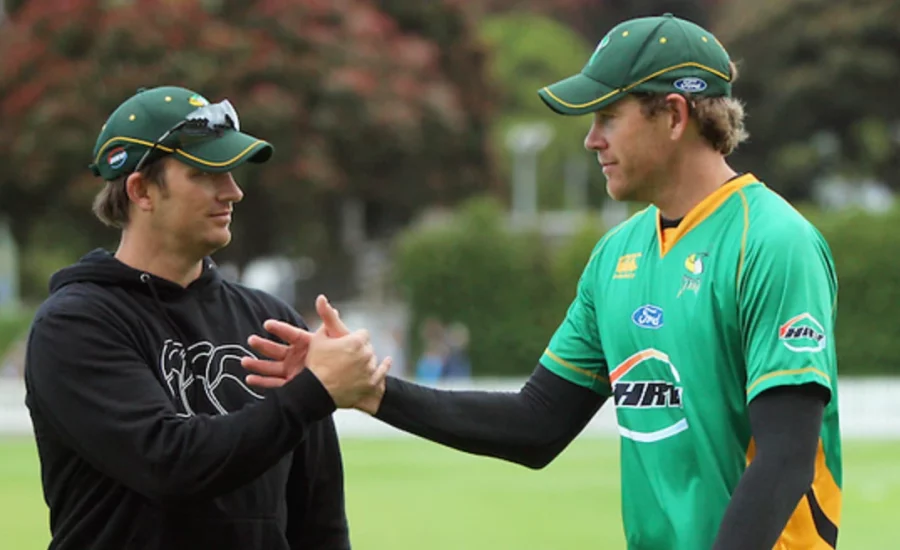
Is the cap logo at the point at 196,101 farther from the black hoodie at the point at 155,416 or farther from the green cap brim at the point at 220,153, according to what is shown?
the black hoodie at the point at 155,416

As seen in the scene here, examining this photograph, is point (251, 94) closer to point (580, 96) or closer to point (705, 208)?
point (580, 96)

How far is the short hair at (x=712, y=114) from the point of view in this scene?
4.11 meters

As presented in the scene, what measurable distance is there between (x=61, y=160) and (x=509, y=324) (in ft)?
29.1

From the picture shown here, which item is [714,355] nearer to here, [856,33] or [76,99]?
[76,99]

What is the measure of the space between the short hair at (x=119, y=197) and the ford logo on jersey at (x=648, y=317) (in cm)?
140

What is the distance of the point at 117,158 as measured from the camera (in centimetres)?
441

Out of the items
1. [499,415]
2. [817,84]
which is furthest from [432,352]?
[499,415]

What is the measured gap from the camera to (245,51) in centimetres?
2880

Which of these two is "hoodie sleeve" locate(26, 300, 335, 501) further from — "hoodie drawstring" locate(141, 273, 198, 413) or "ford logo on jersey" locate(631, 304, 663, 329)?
"ford logo on jersey" locate(631, 304, 663, 329)

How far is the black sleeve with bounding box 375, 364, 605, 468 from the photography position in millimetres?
4535

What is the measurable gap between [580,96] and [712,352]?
0.80m

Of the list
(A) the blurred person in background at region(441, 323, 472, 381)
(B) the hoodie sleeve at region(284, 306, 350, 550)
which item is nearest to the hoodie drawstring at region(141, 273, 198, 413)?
(B) the hoodie sleeve at region(284, 306, 350, 550)

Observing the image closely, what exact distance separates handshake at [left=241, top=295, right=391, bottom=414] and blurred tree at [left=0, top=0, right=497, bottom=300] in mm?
24080

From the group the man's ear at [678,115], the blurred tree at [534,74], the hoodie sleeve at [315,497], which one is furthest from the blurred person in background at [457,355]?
the blurred tree at [534,74]
